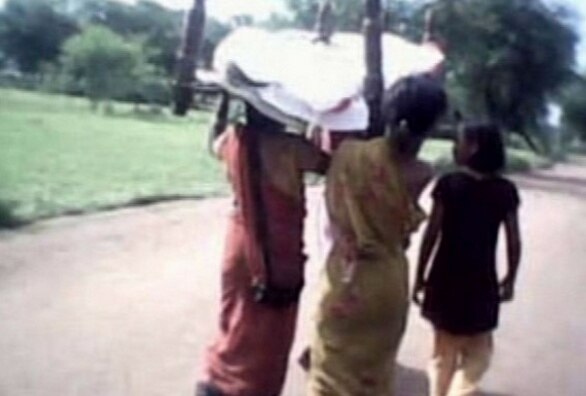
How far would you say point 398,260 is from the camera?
251 centimetres

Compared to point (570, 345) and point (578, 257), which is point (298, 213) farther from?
point (578, 257)

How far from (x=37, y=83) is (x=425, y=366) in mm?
6674

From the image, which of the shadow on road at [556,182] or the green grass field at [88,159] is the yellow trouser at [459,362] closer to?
the green grass field at [88,159]

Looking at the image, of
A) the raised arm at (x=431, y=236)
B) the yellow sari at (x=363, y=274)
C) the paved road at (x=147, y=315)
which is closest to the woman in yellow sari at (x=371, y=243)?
the yellow sari at (x=363, y=274)

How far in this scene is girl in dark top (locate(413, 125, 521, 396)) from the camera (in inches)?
127

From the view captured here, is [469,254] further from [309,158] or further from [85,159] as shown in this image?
[85,159]

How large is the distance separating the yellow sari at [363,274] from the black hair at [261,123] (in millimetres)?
203

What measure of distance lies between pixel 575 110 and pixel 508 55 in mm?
2046

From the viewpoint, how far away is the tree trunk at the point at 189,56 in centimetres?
274

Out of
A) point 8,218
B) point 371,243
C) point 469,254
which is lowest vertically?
point 8,218

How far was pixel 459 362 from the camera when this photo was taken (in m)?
3.47

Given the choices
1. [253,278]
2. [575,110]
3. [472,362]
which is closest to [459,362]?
[472,362]

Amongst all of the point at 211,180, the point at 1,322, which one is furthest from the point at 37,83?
the point at 1,322

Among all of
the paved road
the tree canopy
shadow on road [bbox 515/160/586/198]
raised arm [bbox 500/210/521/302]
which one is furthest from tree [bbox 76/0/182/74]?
shadow on road [bbox 515/160/586/198]
